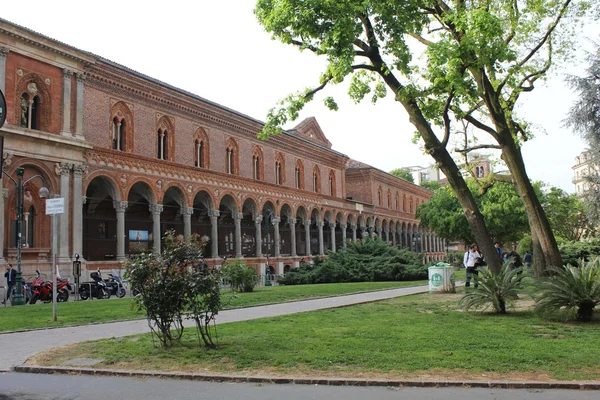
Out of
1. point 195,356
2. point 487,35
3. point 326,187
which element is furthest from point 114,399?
point 326,187

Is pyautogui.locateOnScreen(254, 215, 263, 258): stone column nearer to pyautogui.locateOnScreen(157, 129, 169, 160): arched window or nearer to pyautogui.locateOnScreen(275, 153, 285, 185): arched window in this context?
pyautogui.locateOnScreen(275, 153, 285, 185): arched window

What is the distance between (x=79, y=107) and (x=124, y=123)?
10.2 feet

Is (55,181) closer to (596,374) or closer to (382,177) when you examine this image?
(596,374)

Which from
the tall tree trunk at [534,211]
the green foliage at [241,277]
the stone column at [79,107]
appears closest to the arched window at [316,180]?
the stone column at [79,107]

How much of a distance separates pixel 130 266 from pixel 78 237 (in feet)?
57.5

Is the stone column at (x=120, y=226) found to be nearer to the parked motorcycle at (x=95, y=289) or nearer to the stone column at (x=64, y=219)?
the stone column at (x=64, y=219)

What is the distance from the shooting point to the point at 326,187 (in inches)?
1923

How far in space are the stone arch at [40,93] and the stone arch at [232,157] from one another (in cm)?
1346

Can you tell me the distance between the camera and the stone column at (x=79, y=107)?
24703mm

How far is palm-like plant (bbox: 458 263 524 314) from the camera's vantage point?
11.7 metres

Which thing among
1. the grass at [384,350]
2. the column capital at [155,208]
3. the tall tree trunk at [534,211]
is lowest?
the grass at [384,350]

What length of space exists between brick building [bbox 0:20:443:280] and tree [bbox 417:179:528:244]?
10.2m

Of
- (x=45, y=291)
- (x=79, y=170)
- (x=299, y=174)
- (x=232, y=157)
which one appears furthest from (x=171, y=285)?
(x=299, y=174)

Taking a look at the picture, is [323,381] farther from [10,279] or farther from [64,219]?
A: [64,219]
